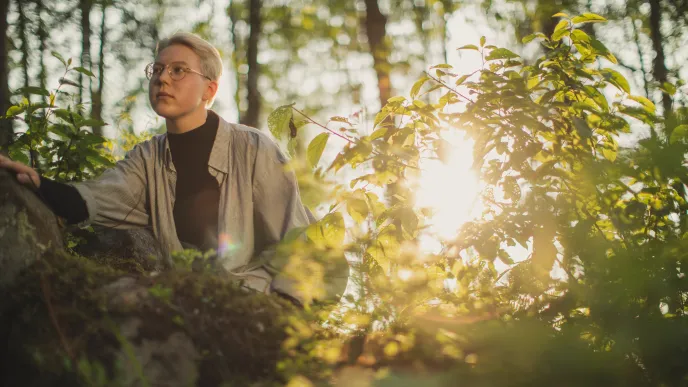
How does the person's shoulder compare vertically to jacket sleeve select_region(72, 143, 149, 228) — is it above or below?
above

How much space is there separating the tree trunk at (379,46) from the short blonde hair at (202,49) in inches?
187

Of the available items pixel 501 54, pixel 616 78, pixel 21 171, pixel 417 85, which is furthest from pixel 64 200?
pixel 616 78

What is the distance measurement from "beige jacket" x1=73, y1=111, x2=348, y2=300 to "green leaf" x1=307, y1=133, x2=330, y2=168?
967 millimetres

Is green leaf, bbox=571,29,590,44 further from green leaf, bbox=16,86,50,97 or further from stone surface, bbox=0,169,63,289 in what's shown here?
green leaf, bbox=16,86,50,97

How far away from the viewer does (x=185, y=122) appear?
11.7ft

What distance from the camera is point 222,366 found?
176 centimetres

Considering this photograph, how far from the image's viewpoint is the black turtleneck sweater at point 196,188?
11.2 feet

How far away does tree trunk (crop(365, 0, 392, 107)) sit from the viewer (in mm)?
8250

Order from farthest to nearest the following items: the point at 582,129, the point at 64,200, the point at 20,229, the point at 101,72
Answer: the point at 101,72, the point at 64,200, the point at 20,229, the point at 582,129

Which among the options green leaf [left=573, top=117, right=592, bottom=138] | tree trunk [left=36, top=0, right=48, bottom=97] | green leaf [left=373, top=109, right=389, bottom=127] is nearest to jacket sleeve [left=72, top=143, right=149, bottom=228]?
green leaf [left=373, top=109, right=389, bottom=127]

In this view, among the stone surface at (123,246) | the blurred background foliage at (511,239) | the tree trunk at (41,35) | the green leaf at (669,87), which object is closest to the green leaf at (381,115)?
the blurred background foliage at (511,239)

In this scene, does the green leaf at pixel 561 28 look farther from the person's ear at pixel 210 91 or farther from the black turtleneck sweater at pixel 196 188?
the person's ear at pixel 210 91

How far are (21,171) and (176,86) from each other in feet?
4.35

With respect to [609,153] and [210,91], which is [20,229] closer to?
[210,91]
